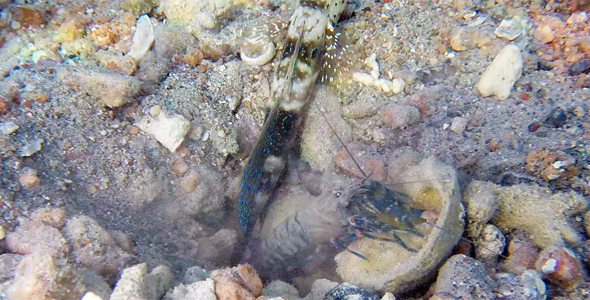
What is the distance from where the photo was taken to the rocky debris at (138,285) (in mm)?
1747

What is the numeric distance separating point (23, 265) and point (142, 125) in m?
1.86

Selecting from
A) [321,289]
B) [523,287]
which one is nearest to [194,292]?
[321,289]

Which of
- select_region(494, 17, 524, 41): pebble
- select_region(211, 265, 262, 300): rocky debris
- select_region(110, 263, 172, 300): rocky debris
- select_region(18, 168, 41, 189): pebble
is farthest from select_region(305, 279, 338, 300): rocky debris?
select_region(494, 17, 524, 41): pebble

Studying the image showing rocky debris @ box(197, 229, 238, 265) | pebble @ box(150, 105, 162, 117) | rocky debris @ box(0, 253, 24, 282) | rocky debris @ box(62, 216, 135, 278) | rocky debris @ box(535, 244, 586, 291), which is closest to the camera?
rocky debris @ box(0, 253, 24, 282)

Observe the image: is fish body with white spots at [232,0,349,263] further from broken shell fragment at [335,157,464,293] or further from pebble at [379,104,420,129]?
broken shell fragment at [335,157,464,293]

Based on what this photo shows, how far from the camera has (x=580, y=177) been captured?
108 inches

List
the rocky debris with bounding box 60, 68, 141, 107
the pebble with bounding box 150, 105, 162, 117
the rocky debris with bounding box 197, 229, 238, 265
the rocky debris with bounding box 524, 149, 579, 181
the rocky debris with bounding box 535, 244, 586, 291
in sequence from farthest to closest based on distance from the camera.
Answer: the pebble with bounding box 150, 105, 162, 117, the rocky debris with bounding box 197, 229, 238, 265, the rocky debris with bounding box 60, 68, 141, 107, the rocky debris with bounding box 524, 149, 579, 181, the rocky debris with bounding box 535, 244, 586, 291

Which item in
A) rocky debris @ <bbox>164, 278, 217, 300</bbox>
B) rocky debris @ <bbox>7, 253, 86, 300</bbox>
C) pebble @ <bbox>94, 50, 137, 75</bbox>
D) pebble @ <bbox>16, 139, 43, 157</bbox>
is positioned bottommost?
pebble @ <bbox>16, 139, 43, 157</bbox>

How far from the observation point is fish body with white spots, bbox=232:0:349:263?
3.68 metres

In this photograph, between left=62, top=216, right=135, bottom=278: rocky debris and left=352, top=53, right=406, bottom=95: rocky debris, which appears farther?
left=352, top=53, right=406, bottom=95: rocky debris

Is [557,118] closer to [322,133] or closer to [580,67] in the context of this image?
[580,67]

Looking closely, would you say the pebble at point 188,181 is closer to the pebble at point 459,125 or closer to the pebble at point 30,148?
the pebble at point 30,148

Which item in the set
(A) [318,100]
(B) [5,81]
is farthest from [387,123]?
(B) [5,81]

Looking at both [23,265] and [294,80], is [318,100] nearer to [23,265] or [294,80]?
[294,80]
